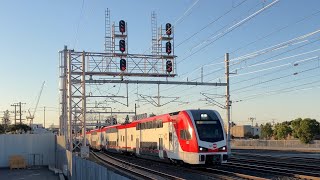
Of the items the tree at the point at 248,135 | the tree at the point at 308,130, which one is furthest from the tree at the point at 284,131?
the tree at the point at 248,135

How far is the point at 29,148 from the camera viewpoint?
45.9 meters

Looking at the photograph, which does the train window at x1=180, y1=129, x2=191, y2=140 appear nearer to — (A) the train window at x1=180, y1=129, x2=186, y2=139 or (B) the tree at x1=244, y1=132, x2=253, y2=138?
(A) the train window at x1=180, y1=129, x2=186, y2=139

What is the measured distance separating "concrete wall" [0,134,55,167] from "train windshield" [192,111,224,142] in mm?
23638

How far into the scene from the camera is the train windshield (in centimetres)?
2488

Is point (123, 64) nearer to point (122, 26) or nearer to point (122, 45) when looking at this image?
point (122, 45)

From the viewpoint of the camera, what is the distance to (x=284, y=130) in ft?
301

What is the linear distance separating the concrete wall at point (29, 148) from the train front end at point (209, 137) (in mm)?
23658

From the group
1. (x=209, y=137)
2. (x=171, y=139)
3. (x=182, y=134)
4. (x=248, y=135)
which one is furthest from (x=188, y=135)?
(x=248, y=135)

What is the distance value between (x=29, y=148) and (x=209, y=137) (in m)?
26.1

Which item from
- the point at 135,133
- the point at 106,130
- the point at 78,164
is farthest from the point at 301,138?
the point at 78,164

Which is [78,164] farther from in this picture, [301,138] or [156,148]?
[301,138]

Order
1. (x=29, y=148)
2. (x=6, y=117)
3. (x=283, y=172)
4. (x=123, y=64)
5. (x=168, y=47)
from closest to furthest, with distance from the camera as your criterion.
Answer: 1. (x=283, y=172)
2. (x=123, y=64)
3. (x=168, y=47)
4. (x=29, y=148)
5. (x=6, y=117)

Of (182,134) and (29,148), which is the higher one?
(182,134)

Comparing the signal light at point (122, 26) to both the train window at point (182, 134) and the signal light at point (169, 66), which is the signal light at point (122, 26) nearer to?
the signal light at point (169, 66)
